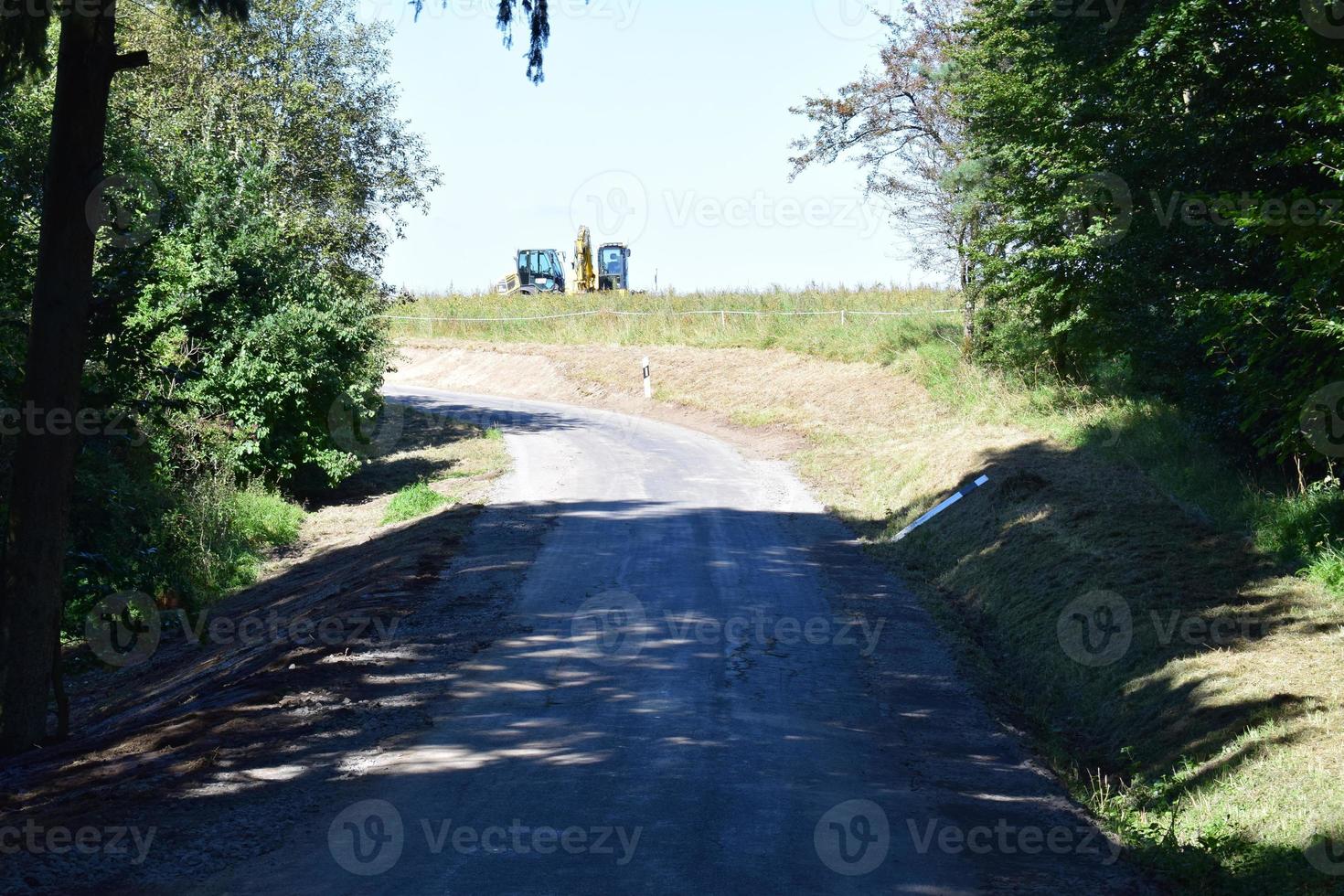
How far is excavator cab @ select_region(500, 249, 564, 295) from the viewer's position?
62594 millimetres

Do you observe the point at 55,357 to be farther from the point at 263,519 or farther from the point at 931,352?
the point at 931,352

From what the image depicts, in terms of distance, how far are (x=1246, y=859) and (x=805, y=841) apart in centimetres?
255

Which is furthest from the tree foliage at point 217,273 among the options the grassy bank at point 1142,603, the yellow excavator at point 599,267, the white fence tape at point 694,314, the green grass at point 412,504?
the yellow excavator at point 599,267

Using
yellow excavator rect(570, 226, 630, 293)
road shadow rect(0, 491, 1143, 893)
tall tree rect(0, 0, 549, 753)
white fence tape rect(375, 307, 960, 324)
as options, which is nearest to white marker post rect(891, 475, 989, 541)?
road shadow rect(0, 491, 1143, 893)

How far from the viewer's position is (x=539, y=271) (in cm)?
6281

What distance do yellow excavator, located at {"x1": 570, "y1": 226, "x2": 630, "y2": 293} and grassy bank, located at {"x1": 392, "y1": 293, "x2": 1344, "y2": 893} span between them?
119ft

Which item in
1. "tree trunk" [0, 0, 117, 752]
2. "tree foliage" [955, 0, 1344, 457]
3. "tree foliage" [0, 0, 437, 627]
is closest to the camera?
"tree trunk" [0, 0, 117, 752]

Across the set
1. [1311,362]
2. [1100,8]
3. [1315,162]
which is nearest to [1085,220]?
[1100,8]

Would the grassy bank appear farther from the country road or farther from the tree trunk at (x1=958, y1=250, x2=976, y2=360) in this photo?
the tree trunk at (x1=958, y1=250, x2=976, y2=360)

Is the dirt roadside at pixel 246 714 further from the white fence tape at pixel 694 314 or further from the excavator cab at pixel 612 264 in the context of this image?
the excavator cab at pixel 612 264

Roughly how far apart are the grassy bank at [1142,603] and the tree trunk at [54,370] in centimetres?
801

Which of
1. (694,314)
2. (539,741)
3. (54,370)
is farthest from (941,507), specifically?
(694,314)

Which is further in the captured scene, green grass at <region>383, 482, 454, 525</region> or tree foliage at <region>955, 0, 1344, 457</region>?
green grass at <region>383, 482, 454, 525</region>

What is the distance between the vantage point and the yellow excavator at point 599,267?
5934cm
